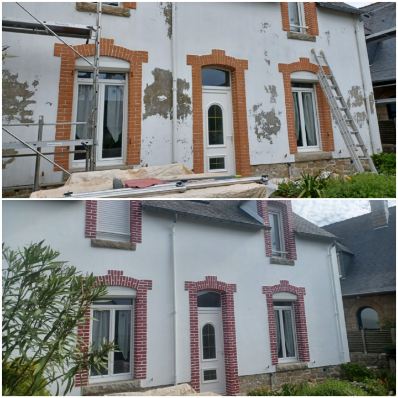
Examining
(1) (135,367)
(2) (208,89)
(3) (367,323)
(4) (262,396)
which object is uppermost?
(2) (208,89)

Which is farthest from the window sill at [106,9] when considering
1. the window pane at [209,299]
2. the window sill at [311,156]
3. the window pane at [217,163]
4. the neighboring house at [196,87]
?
the window pane at [209,299]

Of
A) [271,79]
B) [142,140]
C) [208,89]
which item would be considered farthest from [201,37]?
[142,140]

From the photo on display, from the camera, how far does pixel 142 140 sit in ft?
21.6

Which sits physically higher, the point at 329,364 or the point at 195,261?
the point at 195,261

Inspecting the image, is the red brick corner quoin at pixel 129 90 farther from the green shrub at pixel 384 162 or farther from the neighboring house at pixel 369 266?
the green shrub at pixel 384 162

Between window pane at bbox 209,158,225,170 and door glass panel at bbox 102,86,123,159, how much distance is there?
5.69 ft

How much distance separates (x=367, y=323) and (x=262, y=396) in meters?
A: 1.53

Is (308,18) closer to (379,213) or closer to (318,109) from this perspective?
(318,109)

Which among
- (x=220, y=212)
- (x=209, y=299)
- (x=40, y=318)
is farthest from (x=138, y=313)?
(x=220, y=212)

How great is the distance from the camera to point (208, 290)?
452 cm

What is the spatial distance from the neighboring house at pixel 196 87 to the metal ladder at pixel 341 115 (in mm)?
241

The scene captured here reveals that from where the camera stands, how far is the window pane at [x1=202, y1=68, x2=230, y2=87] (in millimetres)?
7438

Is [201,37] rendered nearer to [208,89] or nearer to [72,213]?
[208,89]

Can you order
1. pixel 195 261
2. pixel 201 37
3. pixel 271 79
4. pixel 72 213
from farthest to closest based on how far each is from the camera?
pixel 271 79, pixel 201 37, pixel 195 261, pixel 72 213
